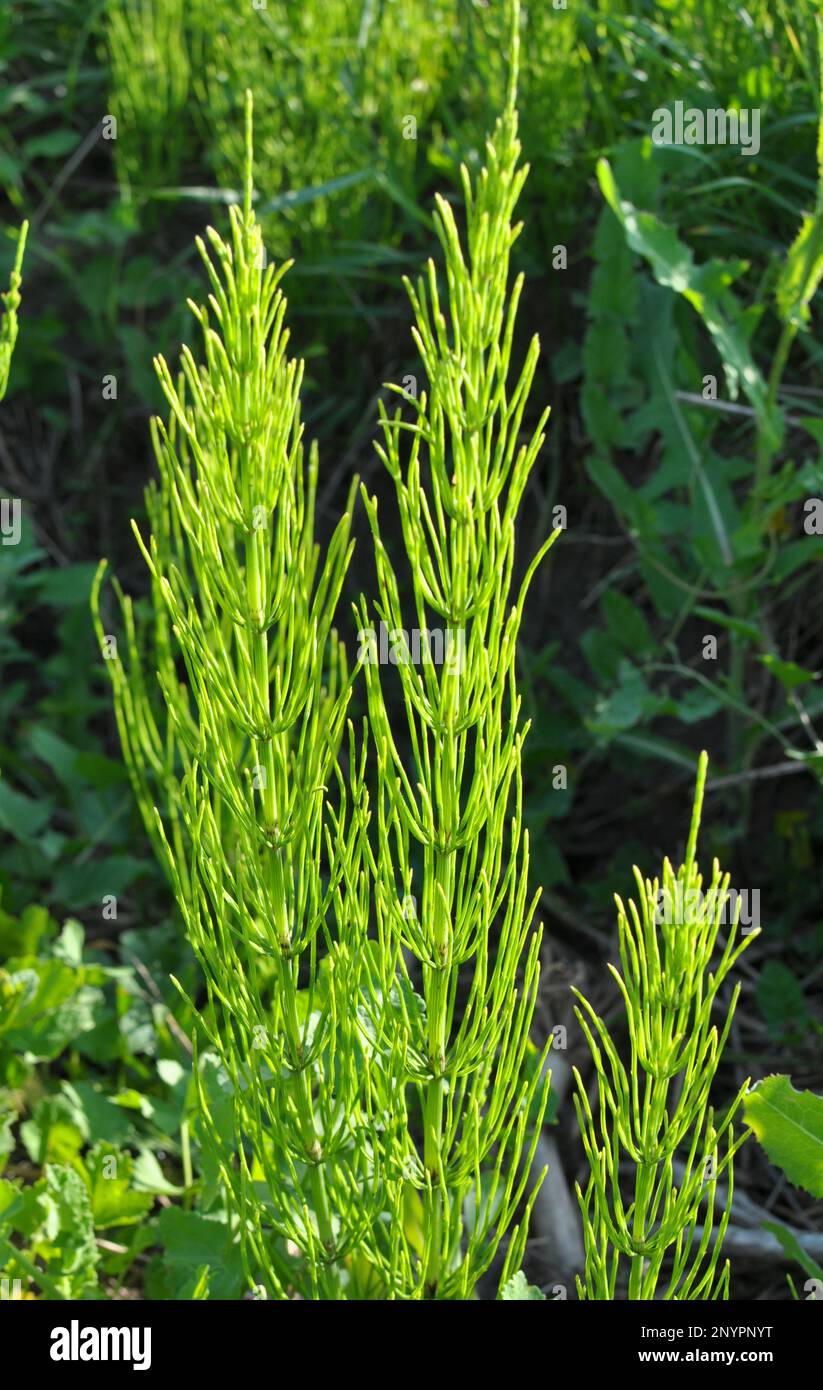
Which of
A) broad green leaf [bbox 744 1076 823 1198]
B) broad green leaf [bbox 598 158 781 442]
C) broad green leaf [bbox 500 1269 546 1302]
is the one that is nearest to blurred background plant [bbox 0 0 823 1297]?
broad green leaf [bbox 598 158 781 442]

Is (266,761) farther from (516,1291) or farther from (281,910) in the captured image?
(516,1291)

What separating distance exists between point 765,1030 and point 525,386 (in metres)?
1.29

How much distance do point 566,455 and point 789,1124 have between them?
1.50 meters

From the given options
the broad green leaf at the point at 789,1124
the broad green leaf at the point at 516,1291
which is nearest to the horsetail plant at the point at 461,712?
the broad green leaf at the point at 516,1291

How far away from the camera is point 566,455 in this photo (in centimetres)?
265

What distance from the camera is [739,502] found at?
Answer: 2498 millimetres

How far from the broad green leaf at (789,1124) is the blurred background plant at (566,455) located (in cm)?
40

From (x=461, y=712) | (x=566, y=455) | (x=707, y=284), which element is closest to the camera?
(x=461, y=712)

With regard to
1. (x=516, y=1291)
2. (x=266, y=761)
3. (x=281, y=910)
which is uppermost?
(x=266, y=761)

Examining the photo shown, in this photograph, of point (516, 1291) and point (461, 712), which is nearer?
point (461, 712)

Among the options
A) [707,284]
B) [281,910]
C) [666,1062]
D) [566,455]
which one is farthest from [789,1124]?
[566,455]

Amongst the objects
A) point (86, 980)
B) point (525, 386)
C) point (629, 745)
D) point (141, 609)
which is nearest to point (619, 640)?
point (629, 745)

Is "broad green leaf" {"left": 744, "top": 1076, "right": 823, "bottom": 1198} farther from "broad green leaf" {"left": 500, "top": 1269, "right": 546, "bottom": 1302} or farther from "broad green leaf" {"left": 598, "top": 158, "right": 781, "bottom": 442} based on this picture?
"broad green leaf" {"left": 598, "top": 158, "right": 781, "bottom": 442}
